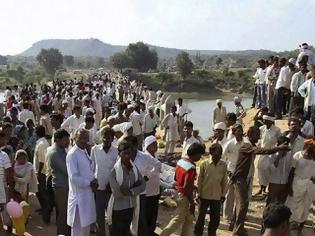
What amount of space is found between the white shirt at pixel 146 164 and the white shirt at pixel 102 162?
A: 0.37 meters

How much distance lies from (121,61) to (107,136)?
74.2m

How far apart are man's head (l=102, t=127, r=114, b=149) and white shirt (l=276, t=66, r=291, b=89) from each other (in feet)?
22.2

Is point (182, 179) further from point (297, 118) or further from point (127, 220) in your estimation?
point (297, 118)

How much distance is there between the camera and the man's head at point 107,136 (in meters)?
5.93

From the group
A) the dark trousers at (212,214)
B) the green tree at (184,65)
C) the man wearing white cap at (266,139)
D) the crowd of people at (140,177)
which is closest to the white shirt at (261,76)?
the crowd of people at (140,177)

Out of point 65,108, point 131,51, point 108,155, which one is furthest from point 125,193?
point 131,51

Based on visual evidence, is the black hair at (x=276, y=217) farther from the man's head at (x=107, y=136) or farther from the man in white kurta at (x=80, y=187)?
the man's head at (x=107, y=136)

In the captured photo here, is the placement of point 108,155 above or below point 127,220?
above

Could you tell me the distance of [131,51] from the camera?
265ft

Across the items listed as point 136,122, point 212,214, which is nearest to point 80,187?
point 212,214

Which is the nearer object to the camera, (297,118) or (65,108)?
(297,118)

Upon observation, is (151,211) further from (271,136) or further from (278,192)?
(271,136)

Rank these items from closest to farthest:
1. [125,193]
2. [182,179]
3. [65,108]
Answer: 1. [125,193]
2. [182,179]
3. [65,108]

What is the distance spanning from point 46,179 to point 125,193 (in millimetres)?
2122
